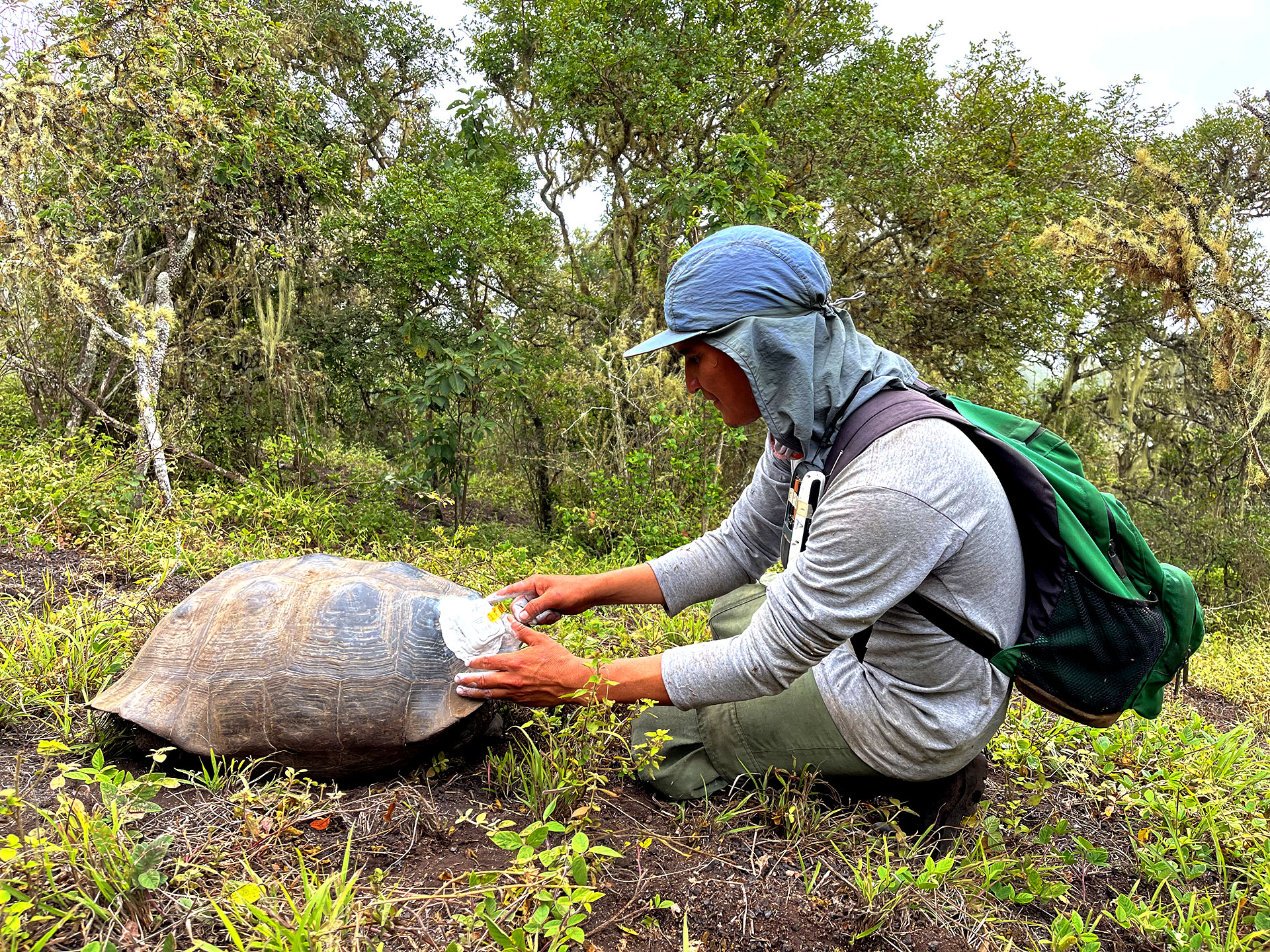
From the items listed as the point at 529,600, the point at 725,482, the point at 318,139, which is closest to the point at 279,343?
the point at 318,139

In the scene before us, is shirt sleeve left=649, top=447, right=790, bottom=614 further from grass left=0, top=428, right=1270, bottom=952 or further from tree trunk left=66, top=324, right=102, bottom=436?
tree trunk left=66, top=324, right=102, bottom=436

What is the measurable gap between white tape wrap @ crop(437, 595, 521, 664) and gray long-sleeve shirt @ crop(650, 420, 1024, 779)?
50cm

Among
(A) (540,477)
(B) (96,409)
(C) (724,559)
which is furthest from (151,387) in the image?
(C) (724,559)

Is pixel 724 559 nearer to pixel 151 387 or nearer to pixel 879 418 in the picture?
pixel 879 418

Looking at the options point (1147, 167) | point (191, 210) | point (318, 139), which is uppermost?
point (1147, 167)

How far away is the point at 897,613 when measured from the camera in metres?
1.86

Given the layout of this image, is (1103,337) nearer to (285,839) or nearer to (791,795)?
(791,795)

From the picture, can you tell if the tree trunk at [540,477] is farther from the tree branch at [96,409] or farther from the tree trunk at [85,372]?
the tree trunk at [85,372]

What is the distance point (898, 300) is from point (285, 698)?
835cm

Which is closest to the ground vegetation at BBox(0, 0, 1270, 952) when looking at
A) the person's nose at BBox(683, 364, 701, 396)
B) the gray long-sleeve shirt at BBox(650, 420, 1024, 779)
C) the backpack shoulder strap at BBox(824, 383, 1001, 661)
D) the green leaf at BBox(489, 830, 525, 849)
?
the green leaf at BBox(489, 830, 525, 849)

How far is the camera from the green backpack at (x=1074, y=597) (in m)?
1.75

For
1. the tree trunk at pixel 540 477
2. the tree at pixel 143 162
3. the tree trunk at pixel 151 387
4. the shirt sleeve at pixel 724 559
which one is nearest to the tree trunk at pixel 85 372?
the tree at pixel 143 162

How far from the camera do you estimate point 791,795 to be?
6.93 feet

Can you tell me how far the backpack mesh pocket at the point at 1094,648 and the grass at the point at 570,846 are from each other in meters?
0.51
